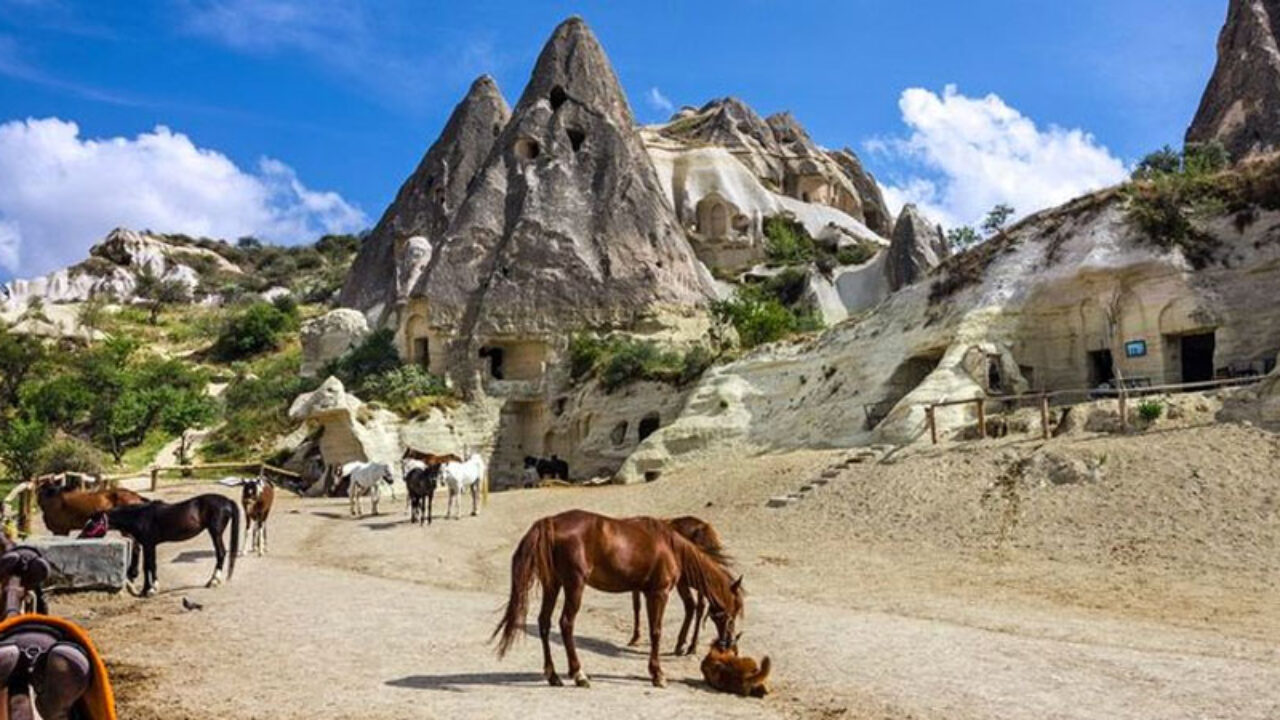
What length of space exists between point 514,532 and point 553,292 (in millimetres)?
23513

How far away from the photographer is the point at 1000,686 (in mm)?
8812

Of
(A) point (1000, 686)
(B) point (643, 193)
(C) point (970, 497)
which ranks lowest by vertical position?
(A) point (1000, 686)

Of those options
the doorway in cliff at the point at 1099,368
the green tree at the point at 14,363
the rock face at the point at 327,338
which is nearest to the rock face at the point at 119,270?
the green tree at the point at 14,363

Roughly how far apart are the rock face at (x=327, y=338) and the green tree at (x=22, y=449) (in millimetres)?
14984

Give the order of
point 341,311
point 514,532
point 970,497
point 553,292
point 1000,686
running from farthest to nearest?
point 341,311 → point 553,292 → point 514,532 → point 970,497 → point 1000,686

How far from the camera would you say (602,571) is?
9.35 metres

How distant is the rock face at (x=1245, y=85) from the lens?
66.2 meters

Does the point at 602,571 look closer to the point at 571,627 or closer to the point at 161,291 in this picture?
the point at 571,627

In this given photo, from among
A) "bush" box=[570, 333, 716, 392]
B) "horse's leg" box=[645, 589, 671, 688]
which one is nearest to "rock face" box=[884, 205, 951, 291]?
"bush" box=[570, 333, 716, 392]

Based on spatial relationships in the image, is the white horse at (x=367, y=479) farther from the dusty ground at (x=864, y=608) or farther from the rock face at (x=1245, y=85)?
the rock face at (x=1245, y=85)

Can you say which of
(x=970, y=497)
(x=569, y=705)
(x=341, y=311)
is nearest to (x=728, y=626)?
(x=569, y=705)

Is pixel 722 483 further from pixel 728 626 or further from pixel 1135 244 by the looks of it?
pixel 728 626

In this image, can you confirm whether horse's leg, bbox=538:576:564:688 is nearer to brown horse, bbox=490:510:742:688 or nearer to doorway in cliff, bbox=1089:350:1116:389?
brown horse, bbox=490:510:742:688

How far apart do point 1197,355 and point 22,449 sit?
39.1m
